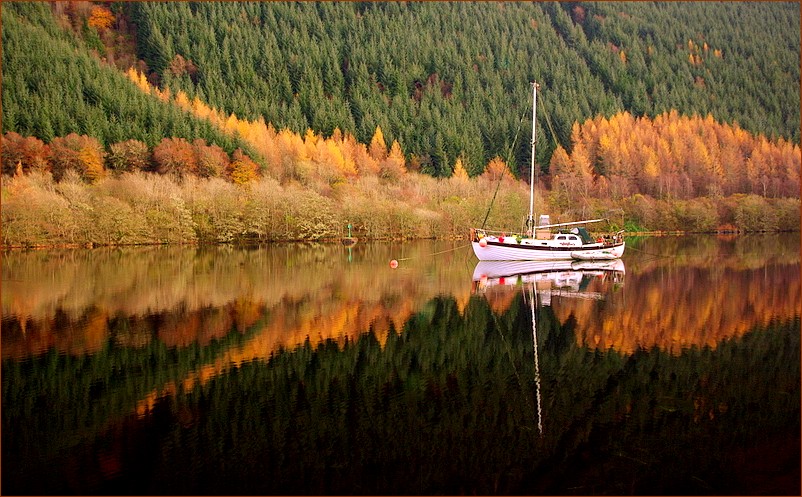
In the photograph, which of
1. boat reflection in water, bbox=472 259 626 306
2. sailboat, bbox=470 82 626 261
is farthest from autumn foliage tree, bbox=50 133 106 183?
boat reflection in water, bbox=472 259 626 306

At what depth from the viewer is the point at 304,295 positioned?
3303 centimetres

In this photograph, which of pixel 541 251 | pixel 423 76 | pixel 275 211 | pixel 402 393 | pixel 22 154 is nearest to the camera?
pixel 402 393

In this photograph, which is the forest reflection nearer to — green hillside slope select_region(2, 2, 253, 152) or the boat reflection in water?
the boat reflection in water

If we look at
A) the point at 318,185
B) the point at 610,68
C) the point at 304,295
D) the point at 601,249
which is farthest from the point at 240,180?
the point at 610,68

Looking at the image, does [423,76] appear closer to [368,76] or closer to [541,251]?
[368,76]

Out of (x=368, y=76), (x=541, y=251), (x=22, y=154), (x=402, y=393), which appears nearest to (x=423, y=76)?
(x=368, y=76)

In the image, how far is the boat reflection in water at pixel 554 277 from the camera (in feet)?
114

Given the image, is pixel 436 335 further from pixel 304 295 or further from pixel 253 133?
pixel 253 133

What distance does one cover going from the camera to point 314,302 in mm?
30625

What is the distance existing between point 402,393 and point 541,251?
39014 mm

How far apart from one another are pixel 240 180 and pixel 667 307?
86863mm

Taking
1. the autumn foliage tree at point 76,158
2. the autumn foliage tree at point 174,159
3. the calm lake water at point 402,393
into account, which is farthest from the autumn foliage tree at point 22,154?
the calm lake water at point 402,393

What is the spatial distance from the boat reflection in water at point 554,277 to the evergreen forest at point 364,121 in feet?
77.4

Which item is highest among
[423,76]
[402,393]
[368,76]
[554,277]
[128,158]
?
[423,76]
